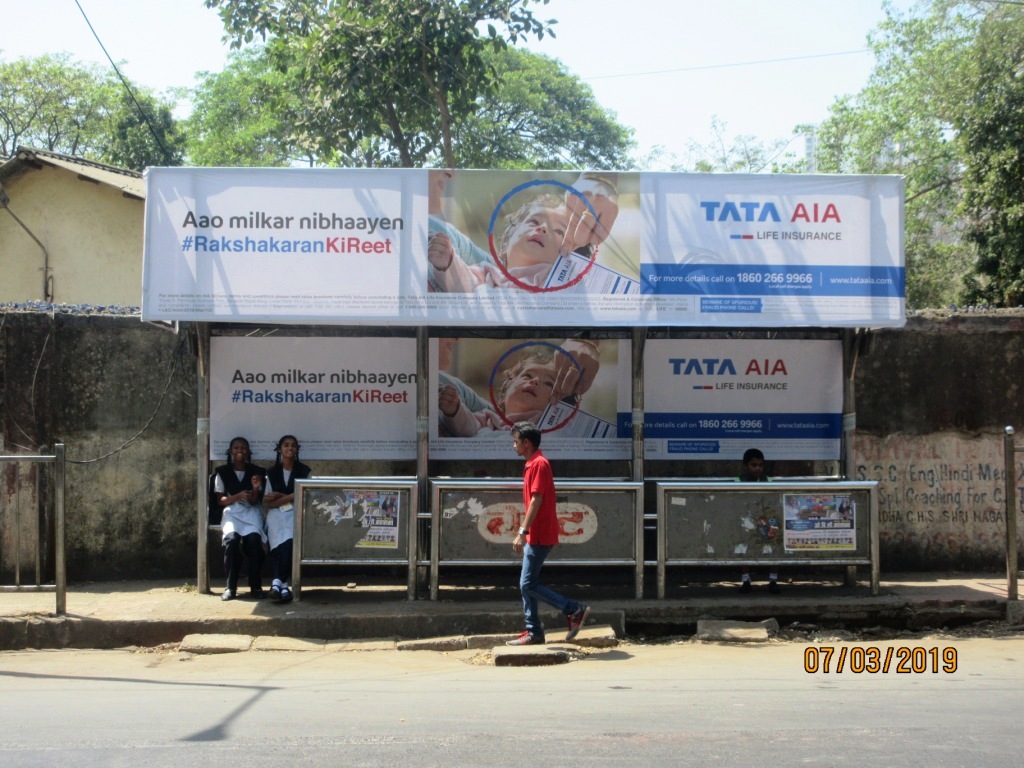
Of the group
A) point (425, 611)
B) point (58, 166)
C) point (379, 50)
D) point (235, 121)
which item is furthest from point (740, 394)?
point (235, 121)

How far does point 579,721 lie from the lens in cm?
533

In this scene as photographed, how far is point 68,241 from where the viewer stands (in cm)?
1842

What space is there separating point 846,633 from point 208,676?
494 centimetres

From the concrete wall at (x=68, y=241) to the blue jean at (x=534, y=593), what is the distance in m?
13.4

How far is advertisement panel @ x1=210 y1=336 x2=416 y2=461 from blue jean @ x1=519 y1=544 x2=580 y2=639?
2.21m

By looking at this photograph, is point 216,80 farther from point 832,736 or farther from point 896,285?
point 832,736

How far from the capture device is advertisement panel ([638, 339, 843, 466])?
371 inches

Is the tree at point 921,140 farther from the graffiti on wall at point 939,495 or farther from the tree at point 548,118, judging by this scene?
the graffiti on wall at point 939,495

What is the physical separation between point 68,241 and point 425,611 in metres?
13.6

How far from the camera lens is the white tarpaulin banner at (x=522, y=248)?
26.3 feet

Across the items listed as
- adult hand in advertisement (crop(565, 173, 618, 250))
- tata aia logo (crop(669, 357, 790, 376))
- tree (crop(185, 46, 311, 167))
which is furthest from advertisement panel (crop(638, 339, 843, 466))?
tree (crop(185, 46, 311, 167))

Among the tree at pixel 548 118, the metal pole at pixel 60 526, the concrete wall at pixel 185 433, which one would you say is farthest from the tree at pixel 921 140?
the metal pole at pixel 60 526

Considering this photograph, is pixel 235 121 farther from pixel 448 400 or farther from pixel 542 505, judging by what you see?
pixel 542 505

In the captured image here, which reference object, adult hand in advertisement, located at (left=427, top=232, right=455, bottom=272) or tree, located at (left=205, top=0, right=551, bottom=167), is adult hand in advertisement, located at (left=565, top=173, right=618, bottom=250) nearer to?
adult hand in advertisement, located at (left=427, top=232, right=455, bottom=272)
